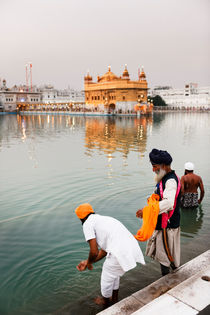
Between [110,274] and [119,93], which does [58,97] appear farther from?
[110,274]

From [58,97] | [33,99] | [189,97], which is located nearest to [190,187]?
[33,99]

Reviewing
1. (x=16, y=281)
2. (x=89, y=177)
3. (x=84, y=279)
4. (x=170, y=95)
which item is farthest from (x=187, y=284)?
(x=170, y=95)

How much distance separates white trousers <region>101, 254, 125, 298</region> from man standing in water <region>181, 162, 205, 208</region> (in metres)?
3.16

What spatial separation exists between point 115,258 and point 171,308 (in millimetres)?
638

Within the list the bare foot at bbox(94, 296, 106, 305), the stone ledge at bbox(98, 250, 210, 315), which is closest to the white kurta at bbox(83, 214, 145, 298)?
the stone ledge at bbox(98, 250, 210, 315)

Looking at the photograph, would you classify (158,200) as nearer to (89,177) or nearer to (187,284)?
(187,284)

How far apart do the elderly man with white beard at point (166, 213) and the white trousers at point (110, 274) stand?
1.73 ft

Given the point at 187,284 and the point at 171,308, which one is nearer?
the point at 171,308

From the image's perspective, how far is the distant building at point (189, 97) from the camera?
98.1 metres

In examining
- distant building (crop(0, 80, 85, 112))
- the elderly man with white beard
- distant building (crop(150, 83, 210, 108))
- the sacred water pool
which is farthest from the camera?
distant building (crop(150, 83, 210, 108))

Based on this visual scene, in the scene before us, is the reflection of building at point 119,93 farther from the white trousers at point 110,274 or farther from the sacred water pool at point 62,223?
the white trousers at point 110,274

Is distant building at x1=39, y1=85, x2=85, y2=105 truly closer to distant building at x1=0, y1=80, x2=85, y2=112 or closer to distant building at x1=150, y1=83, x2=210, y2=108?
distant building at x1=0, y1=80, x2=85, y2=112

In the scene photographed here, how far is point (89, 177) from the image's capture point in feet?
27.7

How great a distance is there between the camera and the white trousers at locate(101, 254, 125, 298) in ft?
7.99
